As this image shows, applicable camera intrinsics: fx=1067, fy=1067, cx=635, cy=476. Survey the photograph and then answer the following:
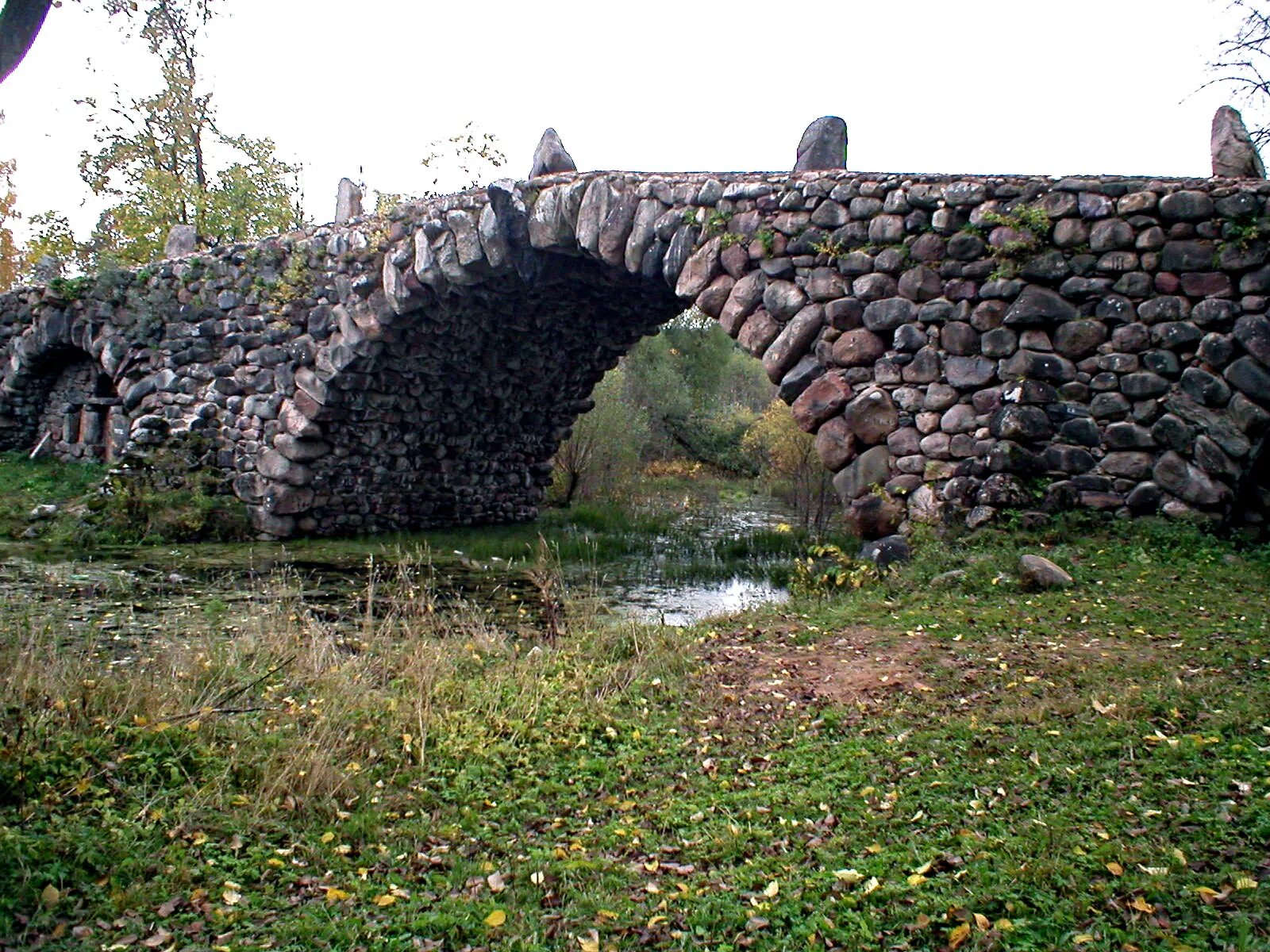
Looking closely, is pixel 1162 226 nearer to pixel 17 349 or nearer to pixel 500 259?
pixel 500 259

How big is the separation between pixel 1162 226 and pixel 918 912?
5826mm

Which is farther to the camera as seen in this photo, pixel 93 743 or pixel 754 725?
pixel 754 725

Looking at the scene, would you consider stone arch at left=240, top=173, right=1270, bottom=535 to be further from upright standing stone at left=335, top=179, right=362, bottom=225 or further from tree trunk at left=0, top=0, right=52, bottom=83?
tree trunk at left=0, top=0, right=52, bottom=83

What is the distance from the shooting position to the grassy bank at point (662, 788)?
2.67 m

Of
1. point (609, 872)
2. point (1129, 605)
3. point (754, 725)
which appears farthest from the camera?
point (1129, 605)

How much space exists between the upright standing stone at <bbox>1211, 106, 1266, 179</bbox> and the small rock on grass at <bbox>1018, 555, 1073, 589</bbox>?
3068 millimetres

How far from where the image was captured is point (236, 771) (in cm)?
365

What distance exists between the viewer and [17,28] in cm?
305

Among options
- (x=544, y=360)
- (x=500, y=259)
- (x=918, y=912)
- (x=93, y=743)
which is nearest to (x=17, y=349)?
(x=544, y=360)

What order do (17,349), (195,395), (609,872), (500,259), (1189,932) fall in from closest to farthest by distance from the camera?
(1189,932) → (609,872) → (500,259) → (195,395) → (17,349)

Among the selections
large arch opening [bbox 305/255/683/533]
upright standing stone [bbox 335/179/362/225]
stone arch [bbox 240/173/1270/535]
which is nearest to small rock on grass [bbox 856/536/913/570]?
stone arch [bbox 240/173/1270/535]

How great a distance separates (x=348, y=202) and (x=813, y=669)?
8872 mm

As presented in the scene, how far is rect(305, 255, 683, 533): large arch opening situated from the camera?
37.5 ft

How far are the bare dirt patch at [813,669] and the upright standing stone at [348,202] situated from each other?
783cm
